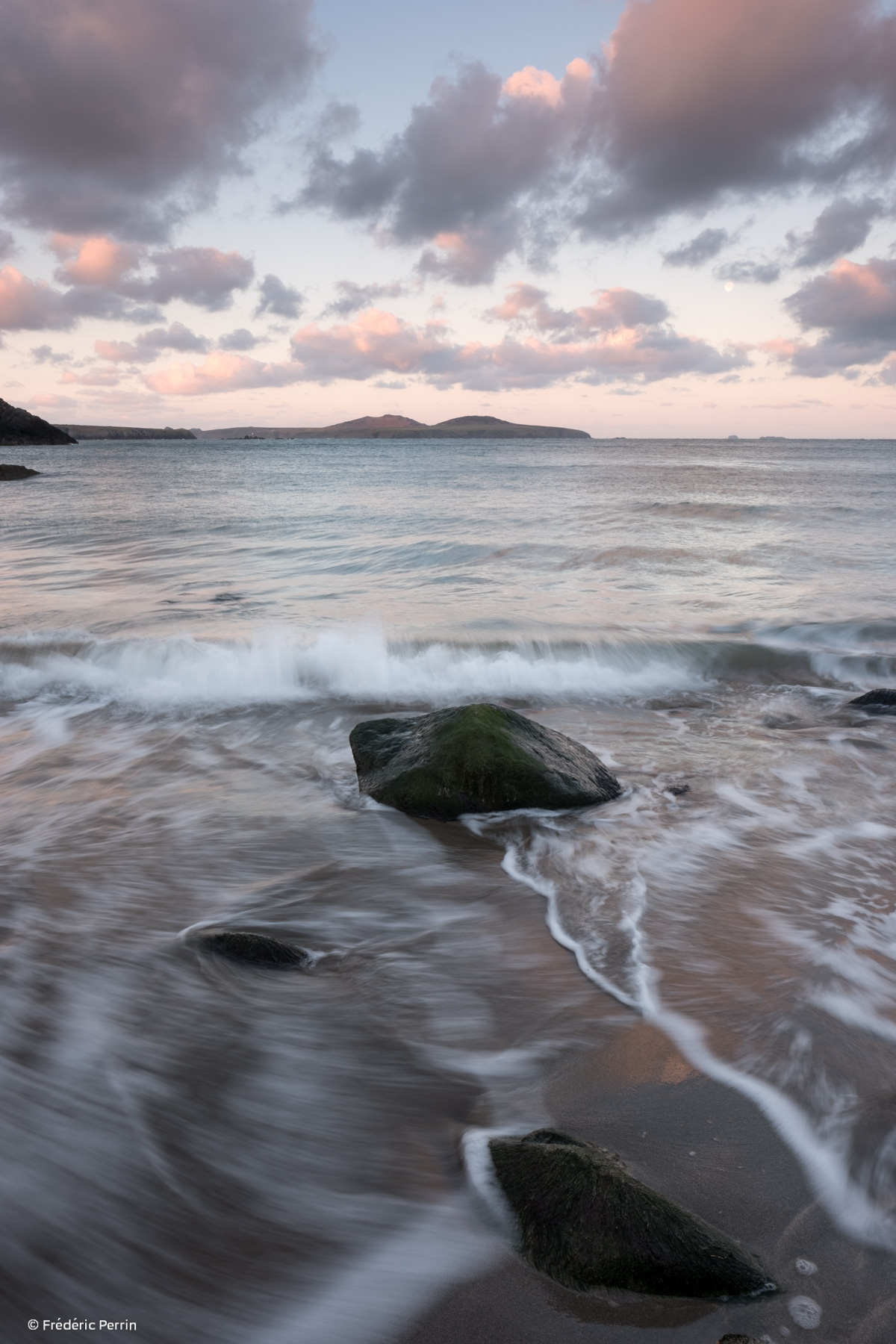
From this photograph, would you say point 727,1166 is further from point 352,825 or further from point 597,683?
point 597,683

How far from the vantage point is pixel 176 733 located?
5.76 metres

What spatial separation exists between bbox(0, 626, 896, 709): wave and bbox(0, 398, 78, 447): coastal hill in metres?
84.8

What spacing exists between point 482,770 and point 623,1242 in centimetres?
270

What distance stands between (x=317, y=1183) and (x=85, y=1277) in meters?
0.55

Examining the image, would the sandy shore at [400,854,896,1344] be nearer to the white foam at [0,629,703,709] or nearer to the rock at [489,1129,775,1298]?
the rock at [489,1129,775,1298]

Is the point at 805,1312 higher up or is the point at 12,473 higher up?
the point at 12,473

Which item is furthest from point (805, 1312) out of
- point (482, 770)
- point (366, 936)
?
point (482, 770)

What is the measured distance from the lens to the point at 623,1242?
5.15 feet

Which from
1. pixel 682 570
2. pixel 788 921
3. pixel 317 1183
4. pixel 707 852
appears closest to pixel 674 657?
pixel 707 852

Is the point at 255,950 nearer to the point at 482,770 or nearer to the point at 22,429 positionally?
the point at 482,770

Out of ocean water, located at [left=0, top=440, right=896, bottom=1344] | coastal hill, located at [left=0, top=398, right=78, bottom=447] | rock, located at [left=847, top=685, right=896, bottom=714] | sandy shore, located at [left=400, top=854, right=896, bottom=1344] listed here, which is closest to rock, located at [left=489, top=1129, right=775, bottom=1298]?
sandy shore, located at [left=400, top=854, right=896, bottom=1344]

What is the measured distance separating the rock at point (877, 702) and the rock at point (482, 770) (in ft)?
9.64

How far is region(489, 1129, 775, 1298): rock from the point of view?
156cm

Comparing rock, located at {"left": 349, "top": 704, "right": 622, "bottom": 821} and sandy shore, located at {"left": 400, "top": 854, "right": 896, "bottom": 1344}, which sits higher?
rock, located at {"left": 349, "top": 704, "right": 622, "bottom": 821}
